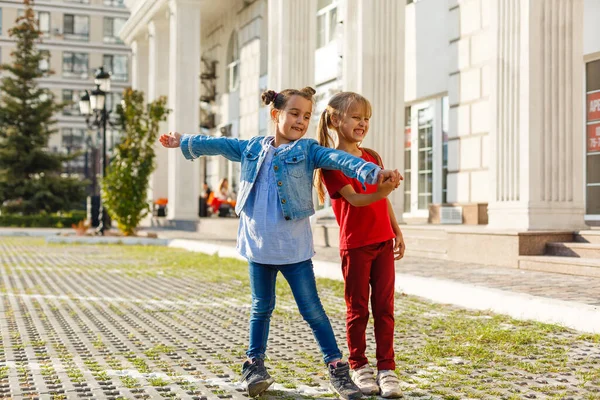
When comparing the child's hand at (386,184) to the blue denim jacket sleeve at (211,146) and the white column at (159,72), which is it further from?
the white column at (159,72)

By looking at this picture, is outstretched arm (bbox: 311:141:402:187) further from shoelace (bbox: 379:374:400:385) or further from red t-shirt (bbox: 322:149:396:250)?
shoelace (bbox: 379:374:400:385)

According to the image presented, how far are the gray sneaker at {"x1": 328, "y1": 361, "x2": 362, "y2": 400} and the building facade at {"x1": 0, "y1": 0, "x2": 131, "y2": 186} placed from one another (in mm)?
64367

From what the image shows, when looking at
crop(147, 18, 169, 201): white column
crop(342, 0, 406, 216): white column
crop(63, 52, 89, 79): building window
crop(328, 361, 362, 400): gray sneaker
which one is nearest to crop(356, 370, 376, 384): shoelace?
crop(328, 361, 362, 400): gray sneaker

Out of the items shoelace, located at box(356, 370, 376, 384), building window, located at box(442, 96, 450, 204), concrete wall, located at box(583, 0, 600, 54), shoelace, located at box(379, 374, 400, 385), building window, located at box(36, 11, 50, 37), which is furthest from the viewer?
building window, located at box(36, 11, 50, 37)

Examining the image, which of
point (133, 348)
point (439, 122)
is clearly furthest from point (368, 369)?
point (439, 122)

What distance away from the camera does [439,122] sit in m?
17.0

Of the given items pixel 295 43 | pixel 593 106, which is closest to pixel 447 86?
pixel 295 43

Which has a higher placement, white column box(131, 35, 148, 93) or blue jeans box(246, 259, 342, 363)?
white column box(131, 35, 148, 93)

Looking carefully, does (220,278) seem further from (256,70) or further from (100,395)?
(256,70)

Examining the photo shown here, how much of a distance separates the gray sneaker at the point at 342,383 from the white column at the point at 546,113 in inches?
256

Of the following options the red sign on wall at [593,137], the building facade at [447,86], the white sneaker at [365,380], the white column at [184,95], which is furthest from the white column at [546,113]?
the white column at [184,95]

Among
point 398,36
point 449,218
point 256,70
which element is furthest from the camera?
point 256,70

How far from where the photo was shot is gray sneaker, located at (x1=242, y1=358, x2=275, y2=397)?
394cm

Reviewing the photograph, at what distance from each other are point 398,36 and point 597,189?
463 cm
